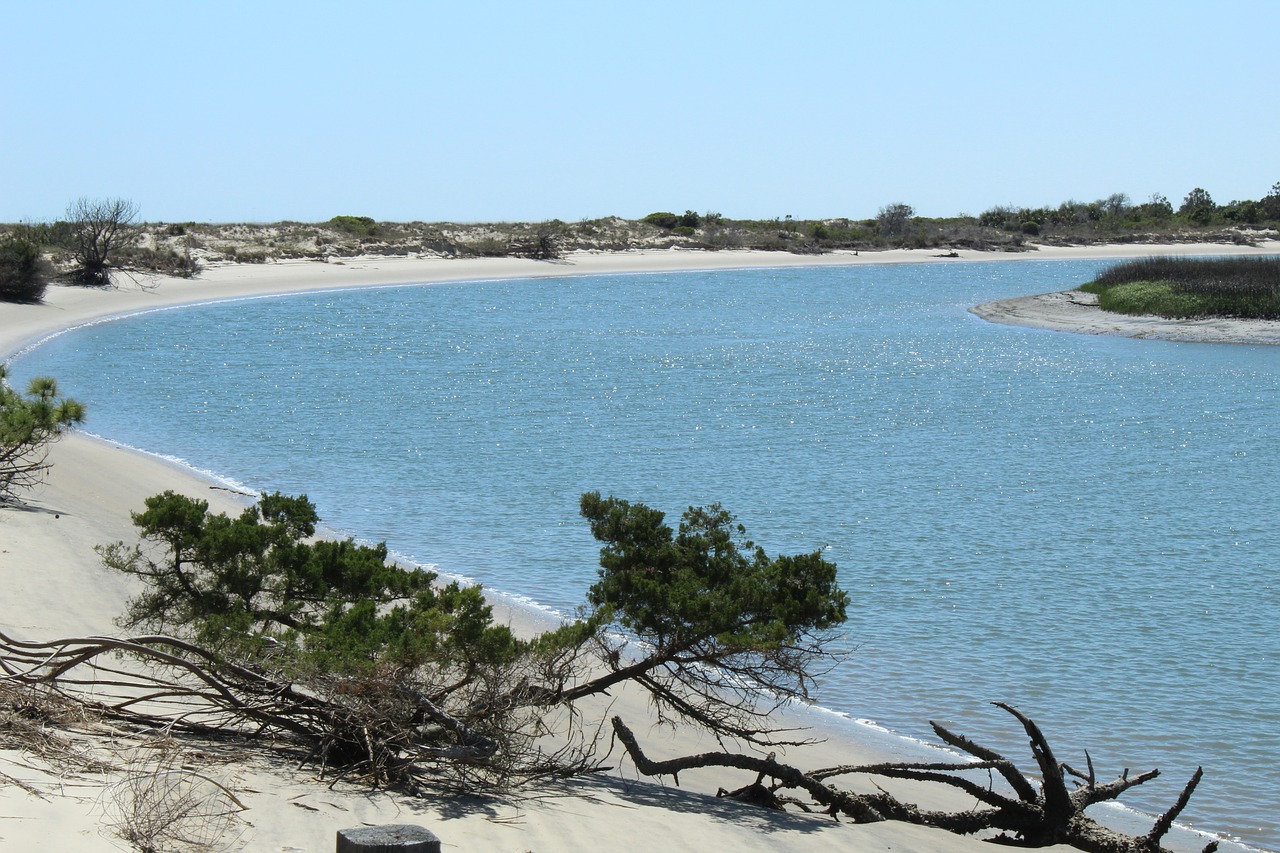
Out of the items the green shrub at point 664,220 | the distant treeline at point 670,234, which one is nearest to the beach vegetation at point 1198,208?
the distant treeline at point 670,234

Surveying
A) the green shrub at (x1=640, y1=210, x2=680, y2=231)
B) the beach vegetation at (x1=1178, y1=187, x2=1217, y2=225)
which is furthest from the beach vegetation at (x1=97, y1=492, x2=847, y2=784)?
the beach vegetation at (x1=1178, y1=187, x2=1217, y2=225)

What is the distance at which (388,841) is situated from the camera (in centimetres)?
357

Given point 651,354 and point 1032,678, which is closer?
point 1032,678

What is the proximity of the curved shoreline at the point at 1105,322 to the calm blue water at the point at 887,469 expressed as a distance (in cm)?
138

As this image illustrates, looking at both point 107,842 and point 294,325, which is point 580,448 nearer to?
point 107,842

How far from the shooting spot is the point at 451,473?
1745 cm

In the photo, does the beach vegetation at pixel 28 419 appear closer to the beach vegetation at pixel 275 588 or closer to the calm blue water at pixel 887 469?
the calm blue water at pixel 887 469

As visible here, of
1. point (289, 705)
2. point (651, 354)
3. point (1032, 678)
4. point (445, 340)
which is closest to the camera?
point (289, 705)

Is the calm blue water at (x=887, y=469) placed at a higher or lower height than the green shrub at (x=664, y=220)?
lower

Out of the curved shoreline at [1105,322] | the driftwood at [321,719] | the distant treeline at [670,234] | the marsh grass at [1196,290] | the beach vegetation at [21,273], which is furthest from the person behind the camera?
the distant treeline at [670,234]

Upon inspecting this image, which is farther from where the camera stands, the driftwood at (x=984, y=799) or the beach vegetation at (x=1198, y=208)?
the beach vegetation at (x=1198, y=208)

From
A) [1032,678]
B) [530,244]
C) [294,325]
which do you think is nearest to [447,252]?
[530,244]

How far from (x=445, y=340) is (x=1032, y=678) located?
3015 cm

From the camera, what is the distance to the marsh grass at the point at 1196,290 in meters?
39.2
